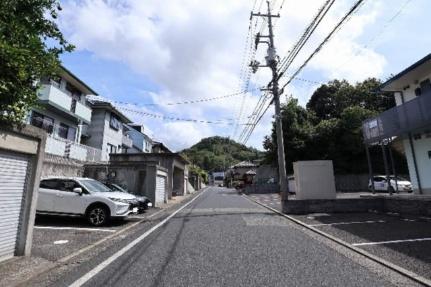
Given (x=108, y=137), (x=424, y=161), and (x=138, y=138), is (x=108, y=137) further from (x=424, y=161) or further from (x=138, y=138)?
(x=424, y=161)

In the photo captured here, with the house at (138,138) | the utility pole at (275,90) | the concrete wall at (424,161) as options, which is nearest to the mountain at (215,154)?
the house at (138,138)

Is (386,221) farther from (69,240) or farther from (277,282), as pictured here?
(69,240)

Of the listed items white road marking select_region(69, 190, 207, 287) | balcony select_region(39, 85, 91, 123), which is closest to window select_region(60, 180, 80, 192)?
white road marking select_region(69, 190, 207, 287)

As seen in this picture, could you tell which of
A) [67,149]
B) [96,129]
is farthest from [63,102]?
[96,129]

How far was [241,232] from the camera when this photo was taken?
398 inches

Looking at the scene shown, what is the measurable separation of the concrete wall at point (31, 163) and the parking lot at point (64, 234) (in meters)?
0.50

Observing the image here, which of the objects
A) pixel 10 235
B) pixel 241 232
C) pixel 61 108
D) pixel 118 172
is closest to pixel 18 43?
pixel 10 235

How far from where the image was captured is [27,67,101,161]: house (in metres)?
21.1

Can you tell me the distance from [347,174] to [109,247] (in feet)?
120

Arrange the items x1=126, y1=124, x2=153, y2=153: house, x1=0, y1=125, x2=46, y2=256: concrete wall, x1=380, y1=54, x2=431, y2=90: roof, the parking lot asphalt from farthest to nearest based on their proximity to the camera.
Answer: x1=126, y1=124, x2=153, y2=153: house
x1=380, y1=54, x2=431, y2=90: roof
x1=0, y1=125, x2=46, y2=256: concrete wall
the parking lot asphalt

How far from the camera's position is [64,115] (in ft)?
80.9

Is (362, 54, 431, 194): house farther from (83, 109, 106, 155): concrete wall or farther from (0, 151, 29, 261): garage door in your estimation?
(83, 109, 106, 155): concrete wall

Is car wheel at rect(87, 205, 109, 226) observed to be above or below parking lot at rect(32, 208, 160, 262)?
above

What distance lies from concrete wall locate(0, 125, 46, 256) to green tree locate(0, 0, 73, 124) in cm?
41
